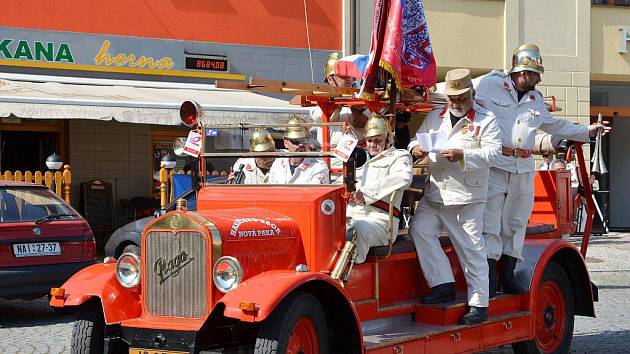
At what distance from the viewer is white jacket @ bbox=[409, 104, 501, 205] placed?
7680 mm

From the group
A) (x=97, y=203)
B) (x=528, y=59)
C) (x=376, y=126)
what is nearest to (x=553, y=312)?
(x=528, y=59)

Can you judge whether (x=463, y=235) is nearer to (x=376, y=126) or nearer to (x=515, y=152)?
(x=515, y=152)

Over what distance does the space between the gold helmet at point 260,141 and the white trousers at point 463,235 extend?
129 cm

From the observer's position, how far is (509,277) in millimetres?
8336

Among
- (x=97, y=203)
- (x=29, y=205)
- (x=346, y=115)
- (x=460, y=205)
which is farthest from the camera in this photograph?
(x=97, y=203)

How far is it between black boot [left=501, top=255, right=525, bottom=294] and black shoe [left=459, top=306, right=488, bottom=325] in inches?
23.6

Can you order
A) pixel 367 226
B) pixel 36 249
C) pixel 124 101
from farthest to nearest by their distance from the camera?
pixel 124 101 < pixel 36 249 < pixel 367 226

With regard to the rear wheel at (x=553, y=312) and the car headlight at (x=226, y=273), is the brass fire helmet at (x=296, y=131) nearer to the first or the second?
the car headlight at (x=226, y=273)

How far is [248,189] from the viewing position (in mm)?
7207

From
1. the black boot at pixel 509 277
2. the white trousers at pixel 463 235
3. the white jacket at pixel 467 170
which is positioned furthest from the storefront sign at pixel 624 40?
the white trousers at pixel 463 235

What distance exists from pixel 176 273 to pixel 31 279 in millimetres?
4936

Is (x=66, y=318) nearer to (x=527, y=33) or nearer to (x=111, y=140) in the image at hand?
(x=111, y=140)

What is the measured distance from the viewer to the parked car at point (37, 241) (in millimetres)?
10719

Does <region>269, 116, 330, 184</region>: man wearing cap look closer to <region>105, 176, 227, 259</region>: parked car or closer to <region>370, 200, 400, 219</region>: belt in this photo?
<region>370, 200, 400, 219</region>: belt
